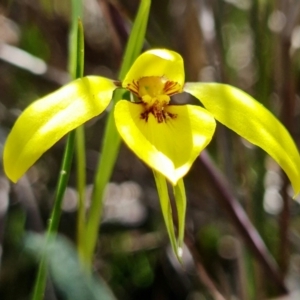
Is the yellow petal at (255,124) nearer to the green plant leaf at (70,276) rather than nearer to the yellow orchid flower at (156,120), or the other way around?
A: the yellow orchid flower at (156,120)

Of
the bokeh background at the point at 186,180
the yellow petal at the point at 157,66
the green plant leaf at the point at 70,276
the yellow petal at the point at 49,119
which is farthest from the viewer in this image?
the bokeh background at the point at 186,180

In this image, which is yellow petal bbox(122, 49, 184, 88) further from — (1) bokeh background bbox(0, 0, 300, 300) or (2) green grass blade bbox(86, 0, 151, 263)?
(1) bokeh background bbox(0, 0, 300, 300)

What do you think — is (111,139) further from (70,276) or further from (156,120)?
(70,276)

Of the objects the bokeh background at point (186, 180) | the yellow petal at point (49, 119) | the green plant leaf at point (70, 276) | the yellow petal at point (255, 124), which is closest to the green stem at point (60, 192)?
the yellow petal at point (49, 119)

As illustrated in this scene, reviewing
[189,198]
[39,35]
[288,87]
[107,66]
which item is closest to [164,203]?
[288,87]

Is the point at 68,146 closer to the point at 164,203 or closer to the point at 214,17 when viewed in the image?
the point at 164,203

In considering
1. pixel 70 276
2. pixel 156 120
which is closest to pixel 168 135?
pixel 156 120

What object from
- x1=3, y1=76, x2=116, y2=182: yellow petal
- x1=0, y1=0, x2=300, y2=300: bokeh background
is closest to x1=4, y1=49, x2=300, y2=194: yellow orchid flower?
x1=3, y1=76, x2=116, y2=182: yellow petal
